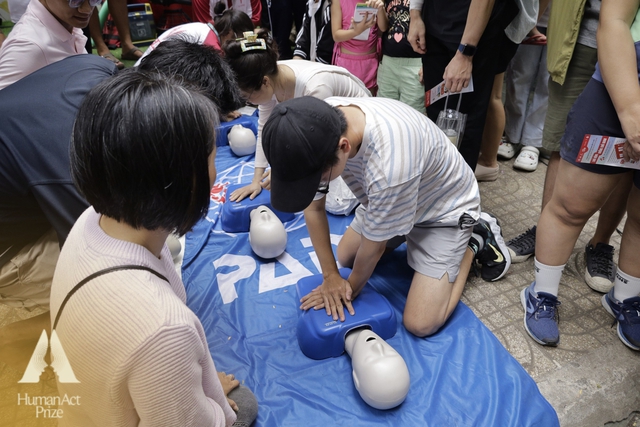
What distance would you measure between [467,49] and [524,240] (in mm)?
920

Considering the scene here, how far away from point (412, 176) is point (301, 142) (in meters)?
0.38

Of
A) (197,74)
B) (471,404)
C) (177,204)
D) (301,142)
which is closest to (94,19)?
(197,74)

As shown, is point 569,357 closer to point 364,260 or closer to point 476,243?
point 476,243

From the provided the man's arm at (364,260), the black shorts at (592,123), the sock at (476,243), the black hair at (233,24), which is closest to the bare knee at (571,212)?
the black shorts at (592,123)

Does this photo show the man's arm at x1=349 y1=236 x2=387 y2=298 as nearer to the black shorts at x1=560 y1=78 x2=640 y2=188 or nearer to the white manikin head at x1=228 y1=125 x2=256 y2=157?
the black shorts at x1=560 y1=78 x2=640 y2=188

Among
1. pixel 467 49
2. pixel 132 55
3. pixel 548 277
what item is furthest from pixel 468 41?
pixel 132 55

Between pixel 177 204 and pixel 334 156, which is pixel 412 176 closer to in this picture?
pixel 334 156

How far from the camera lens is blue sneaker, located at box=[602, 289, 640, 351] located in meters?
1.51

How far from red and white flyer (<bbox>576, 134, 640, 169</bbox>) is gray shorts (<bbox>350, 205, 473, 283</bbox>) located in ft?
1.44

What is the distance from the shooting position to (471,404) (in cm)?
135

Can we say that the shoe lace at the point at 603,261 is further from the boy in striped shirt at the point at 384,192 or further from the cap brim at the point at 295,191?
the cap brim at the point at 295,191

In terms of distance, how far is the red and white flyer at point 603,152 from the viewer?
1.24 meters

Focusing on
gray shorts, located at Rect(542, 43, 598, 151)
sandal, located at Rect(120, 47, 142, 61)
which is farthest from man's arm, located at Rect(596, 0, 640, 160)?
sandal, located at Rect(120, 47, 142, 61)

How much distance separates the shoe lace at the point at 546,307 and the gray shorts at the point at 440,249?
32 centimetres
